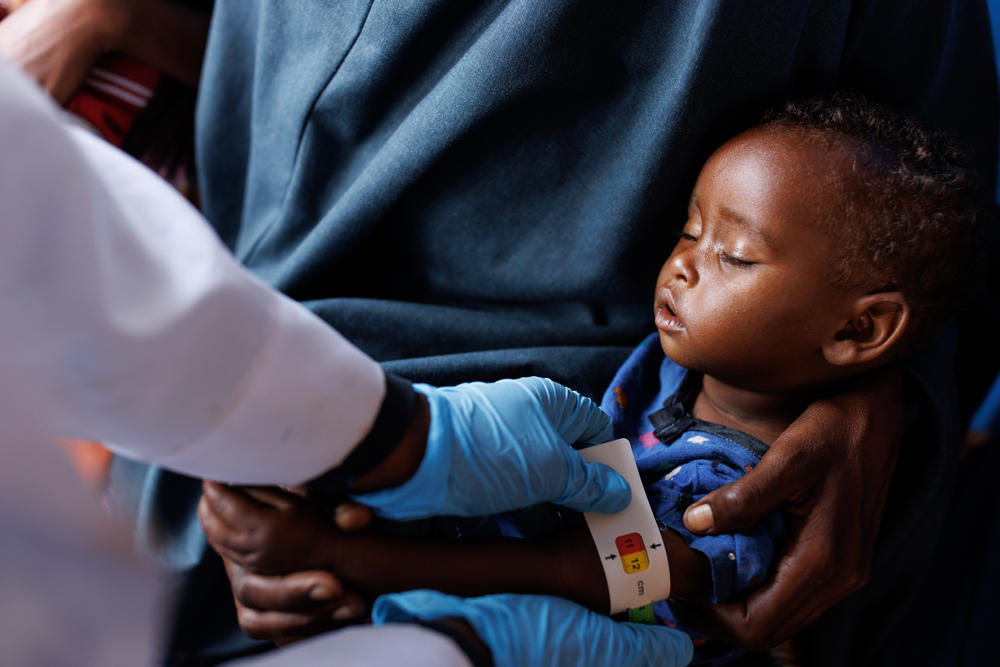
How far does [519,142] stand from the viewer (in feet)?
3.54

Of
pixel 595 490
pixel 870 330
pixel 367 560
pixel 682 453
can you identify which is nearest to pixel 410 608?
pixel 367 560

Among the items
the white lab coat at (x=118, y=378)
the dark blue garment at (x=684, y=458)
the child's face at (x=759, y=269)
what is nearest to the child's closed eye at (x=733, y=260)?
the child's face at (x=759, y=269)

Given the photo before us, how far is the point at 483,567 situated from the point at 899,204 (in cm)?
71

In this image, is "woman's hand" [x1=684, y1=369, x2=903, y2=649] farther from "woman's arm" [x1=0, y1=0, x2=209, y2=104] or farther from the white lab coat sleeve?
"woman's arm" [x1=0, y1=0, x2=209, y2=104]

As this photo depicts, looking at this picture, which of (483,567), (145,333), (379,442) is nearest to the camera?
(145,333)

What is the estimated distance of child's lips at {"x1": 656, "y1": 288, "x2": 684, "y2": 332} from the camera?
3.51ft

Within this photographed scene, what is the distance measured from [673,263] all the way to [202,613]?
33.1 inches

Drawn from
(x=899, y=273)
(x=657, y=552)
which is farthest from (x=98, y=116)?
(x=899, y=273)

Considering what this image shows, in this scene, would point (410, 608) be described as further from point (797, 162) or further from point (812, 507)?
point (797, 162)

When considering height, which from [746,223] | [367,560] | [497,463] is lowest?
[367,560]

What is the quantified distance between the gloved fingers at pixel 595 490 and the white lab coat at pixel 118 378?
0.77ft

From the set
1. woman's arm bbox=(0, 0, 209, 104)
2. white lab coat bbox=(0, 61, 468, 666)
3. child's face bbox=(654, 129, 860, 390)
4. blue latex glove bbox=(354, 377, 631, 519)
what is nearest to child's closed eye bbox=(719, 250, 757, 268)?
child's face bbox=(654, 129, 860, 390)

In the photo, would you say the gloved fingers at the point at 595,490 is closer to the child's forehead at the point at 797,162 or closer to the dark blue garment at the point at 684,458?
the dark blue garment at the point at 684,458

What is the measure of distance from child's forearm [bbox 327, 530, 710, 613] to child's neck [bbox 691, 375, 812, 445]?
0.30 metres
